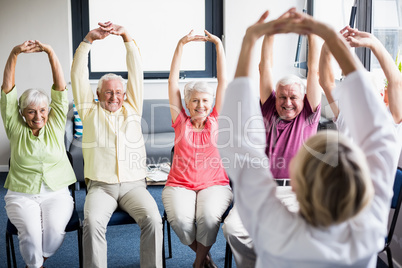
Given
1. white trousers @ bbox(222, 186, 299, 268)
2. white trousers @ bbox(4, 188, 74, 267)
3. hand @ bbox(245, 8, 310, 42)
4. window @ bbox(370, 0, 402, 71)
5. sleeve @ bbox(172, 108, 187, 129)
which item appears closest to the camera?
hand @ bbox(245, 8, 310, 42)

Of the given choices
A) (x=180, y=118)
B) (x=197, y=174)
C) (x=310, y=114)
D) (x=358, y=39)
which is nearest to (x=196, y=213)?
(x=197, y=174)

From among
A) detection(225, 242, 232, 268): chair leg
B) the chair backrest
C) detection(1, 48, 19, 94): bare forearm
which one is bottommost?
detection(225, 242, 232, 268): chair leg

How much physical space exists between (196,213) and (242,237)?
1.15 ft

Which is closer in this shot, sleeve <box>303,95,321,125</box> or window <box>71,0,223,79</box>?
→ sleeve <box>303,95,321,125</box>

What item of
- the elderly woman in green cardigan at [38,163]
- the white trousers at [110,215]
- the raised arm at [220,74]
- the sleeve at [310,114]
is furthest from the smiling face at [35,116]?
the sleeve at [310,114]

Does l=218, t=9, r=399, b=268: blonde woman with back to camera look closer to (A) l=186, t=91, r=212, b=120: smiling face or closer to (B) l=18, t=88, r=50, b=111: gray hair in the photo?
(A) l=186, t=91, r=212, b=120: smiling face

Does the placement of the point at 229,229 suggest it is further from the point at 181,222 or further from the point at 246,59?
the point at 246,59

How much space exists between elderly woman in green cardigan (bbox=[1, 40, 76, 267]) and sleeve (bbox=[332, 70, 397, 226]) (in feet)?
6.05

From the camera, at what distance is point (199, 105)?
2883 mm

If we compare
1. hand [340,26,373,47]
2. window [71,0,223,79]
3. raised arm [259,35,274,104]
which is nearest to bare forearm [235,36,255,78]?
hand [340,26,373,47]

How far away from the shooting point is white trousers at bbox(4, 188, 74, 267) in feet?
8.23

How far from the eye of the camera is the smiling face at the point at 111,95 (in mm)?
2855

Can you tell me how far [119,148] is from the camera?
278 cm

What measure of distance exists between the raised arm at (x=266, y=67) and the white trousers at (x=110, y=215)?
36.9 inches
